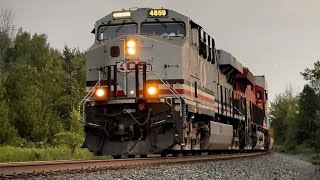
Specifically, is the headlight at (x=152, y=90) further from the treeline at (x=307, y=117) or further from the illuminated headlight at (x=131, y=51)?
the treeline at (x=307, y=117)

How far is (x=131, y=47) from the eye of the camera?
508 inches

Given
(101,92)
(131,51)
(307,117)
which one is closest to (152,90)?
(131,51)

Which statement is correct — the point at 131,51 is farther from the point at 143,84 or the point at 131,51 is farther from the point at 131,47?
the point at 143,84

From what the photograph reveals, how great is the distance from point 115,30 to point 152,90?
224cm

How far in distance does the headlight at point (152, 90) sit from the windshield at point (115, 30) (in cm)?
175

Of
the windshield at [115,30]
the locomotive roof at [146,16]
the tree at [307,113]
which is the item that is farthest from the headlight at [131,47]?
the tree at [307,113]

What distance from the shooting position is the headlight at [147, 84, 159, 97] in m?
12.6

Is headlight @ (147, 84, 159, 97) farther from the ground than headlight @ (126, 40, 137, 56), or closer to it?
closer to it

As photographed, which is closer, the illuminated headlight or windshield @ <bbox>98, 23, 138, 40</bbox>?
the illuminated headlight

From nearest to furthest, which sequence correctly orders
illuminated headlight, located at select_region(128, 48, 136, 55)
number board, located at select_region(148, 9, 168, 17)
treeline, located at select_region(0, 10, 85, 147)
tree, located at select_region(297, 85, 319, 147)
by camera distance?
illuminated headlight, located at select_region(128, 48, 136, 55) < number board, located at select_region(148, 9, 168, 17) < treeline, located at select_region(0, 10, 85, 147) < tree, located at select_region(297, 85, 319, 147)

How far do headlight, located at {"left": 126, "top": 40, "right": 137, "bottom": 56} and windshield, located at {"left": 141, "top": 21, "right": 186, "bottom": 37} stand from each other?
28.7 inches

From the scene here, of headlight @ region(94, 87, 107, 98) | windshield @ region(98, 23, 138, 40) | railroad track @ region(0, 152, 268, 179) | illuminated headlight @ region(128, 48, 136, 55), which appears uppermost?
windshield @ region(98, 23, 138, 40)

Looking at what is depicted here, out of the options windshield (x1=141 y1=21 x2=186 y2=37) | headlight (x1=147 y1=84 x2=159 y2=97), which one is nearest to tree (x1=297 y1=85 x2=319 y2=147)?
windshield (x1=141 y1=21 x2=186 y2=37)

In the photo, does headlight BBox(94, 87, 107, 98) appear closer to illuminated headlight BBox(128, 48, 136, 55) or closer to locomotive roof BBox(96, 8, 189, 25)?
illuminated headlight BBox(128, 48, 136, 55)
